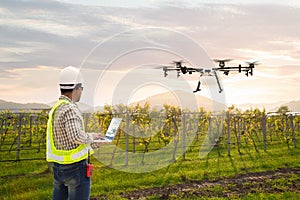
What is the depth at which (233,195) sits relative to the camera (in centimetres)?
747

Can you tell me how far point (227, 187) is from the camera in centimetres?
826

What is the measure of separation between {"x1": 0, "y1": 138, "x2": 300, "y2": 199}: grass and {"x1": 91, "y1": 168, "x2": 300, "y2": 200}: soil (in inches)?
3.1

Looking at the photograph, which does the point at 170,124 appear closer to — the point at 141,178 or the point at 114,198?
the point at 141,178

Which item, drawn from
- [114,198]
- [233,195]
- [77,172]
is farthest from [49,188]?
[77,172]

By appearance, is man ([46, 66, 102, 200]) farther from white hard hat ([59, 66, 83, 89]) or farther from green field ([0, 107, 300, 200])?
green field ([0, 107, 300, 200])

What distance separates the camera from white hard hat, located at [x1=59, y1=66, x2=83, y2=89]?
11.8ft

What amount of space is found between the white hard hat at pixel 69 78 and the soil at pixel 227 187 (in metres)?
4.34

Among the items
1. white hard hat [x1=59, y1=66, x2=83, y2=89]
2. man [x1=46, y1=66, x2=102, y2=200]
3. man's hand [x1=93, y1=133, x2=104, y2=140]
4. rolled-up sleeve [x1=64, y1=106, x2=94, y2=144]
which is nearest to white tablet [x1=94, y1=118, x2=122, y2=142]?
man's hand [x1=93, y1=133, x2=104, y2=140]

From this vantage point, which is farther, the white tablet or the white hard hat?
the white tablet

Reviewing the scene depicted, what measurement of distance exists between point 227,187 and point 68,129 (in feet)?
18.7

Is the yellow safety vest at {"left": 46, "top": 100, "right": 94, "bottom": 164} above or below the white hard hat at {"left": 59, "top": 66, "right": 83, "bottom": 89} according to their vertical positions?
below

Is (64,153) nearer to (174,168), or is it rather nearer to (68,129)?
(68,129)

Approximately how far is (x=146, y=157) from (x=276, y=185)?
18.6ft

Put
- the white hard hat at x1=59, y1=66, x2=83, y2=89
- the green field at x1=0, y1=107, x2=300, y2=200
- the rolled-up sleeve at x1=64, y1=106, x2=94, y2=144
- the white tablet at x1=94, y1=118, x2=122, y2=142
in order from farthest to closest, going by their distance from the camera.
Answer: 1. the green field at x1=0, y1=107, x2=300, y2=200
2. the white tablet at x1=94, y1=118, x2=122, y2=142
3. the white hard hat at x1=59, y1=66, x2=83, y2=89
4. the rolled-up sleeve at x1=64, y1=106, x2=94, y2=144
